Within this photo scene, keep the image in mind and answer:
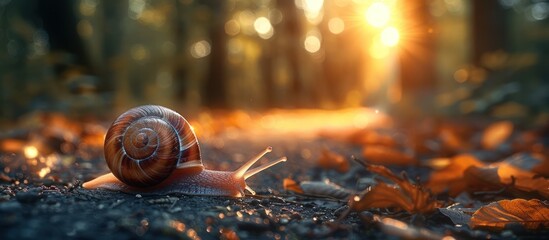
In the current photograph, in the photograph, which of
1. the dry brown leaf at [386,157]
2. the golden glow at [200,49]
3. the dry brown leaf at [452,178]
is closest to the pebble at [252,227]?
the dry brown leaf at [452,178]

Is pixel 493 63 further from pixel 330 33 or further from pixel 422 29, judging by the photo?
pixel 330 33

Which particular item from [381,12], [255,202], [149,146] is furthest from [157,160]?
[381,12]

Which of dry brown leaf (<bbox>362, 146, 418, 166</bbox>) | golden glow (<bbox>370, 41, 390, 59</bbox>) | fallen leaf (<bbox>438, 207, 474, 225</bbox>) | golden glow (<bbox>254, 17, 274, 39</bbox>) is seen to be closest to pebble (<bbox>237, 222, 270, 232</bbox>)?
fallen leaf (<bbox>438, 207, 474, 225</bbox>)

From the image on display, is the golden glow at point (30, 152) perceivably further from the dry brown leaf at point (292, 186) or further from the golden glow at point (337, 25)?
the golden glow at point (337, 25)

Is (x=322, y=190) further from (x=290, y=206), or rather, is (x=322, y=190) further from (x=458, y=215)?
(x=458, y=215)

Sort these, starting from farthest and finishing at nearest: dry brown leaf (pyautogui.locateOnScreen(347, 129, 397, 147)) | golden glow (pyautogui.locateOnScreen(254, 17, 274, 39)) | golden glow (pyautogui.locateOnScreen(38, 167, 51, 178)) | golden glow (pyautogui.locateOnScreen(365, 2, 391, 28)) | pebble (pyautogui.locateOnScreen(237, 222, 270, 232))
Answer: golden glow (pyautogui.locateOnScreen(254, 17, 274, 39)), golden glow (pyautogui.locateOnScreen(365, 2, 391, 28)), dry brown leaf (pyautogui.locateOnScreen(347, 129, 397, 147)), golden glow (pyautogui.locateOnScreen(38, 167, 51, 178)), pebble (pyautogui.locateOnScreen(237, 222, 270, 232))

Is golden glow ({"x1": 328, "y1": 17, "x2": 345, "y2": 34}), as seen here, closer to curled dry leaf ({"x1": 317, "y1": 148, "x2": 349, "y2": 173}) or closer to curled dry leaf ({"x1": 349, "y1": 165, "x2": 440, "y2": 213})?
curled dry leaf ({"x1": 317, "y1": 148, "x2": 349, "y2": 173})
